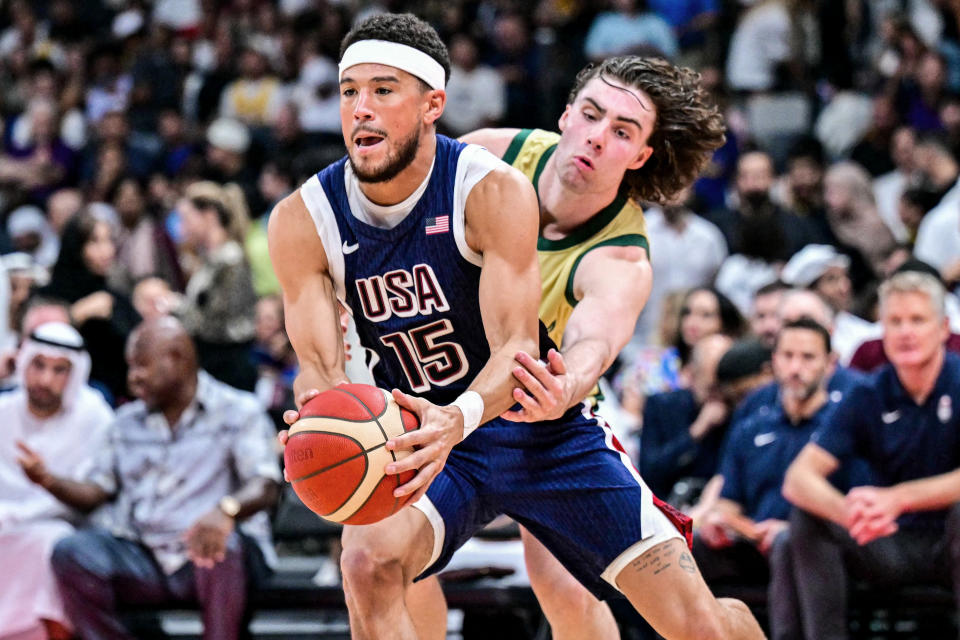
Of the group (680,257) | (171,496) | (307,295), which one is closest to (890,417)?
(307,295)

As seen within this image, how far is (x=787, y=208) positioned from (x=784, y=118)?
1728 mm

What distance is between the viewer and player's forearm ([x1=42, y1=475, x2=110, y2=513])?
659cm

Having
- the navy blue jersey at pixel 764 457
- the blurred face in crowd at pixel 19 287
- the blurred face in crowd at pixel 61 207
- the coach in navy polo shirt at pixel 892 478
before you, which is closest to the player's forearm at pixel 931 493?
the coach in navy polo shirt at pixel 892 478

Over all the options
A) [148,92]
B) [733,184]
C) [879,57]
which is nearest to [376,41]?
[733,184]

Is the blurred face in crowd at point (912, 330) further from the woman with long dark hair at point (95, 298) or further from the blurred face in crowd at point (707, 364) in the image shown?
the woman with long dark hair at point (95, 298)

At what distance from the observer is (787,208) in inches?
373

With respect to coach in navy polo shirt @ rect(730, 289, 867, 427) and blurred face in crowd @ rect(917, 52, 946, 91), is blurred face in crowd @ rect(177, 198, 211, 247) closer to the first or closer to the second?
coach in navy polo shirt @ rect(730, 289, 867, 427)

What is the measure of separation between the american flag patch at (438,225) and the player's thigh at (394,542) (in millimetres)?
776

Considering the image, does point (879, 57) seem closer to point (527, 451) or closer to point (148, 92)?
point (148, 92)

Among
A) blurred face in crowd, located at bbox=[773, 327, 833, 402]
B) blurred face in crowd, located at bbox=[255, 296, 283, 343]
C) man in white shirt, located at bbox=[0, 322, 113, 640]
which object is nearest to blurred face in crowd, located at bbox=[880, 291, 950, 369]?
blurred face in crowd, located at bbox=[773, 327, 833, 402]

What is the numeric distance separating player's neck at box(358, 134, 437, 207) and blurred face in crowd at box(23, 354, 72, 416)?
3.63 m

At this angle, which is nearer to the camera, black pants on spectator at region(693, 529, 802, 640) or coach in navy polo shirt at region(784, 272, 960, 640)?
coach in navy polo shirt at region(784, 272, 960, 640)

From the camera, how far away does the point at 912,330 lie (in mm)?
5688

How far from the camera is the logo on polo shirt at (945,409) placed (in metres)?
5.67
